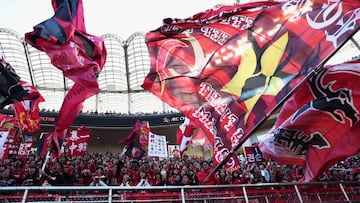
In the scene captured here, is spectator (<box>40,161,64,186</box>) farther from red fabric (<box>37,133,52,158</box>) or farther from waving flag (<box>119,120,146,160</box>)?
waving flag (<box>119,120,146,160</box>)

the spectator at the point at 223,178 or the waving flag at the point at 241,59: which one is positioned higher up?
the waving flag at the point at 241,59

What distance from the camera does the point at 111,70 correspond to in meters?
40.3

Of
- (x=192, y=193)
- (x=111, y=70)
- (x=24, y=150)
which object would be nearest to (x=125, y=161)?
(x=24, y=150)

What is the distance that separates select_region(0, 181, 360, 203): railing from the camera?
4922 mm

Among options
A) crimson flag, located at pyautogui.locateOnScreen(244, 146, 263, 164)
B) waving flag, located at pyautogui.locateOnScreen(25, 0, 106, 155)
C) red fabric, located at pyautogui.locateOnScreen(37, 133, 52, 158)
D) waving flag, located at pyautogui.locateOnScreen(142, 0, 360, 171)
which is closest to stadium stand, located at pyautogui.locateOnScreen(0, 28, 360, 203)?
crimson flag, located at pyautogui.locateOnScreen(244, 146, 263, 164)

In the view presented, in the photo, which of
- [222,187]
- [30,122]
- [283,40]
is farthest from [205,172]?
[30,122]

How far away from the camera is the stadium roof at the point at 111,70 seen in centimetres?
3500

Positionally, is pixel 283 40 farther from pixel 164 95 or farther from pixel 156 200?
pixel 156 200

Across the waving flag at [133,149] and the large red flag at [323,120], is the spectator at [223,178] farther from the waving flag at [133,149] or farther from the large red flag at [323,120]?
the waving flag at [133,149]

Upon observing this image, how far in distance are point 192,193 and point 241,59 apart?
2.86m

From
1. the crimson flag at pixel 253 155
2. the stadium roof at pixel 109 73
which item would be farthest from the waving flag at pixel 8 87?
the stadium roof at pixel 109 73

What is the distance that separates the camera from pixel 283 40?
541cm

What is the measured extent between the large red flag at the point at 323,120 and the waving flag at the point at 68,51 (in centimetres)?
476

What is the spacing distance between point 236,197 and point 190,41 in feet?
11.5
